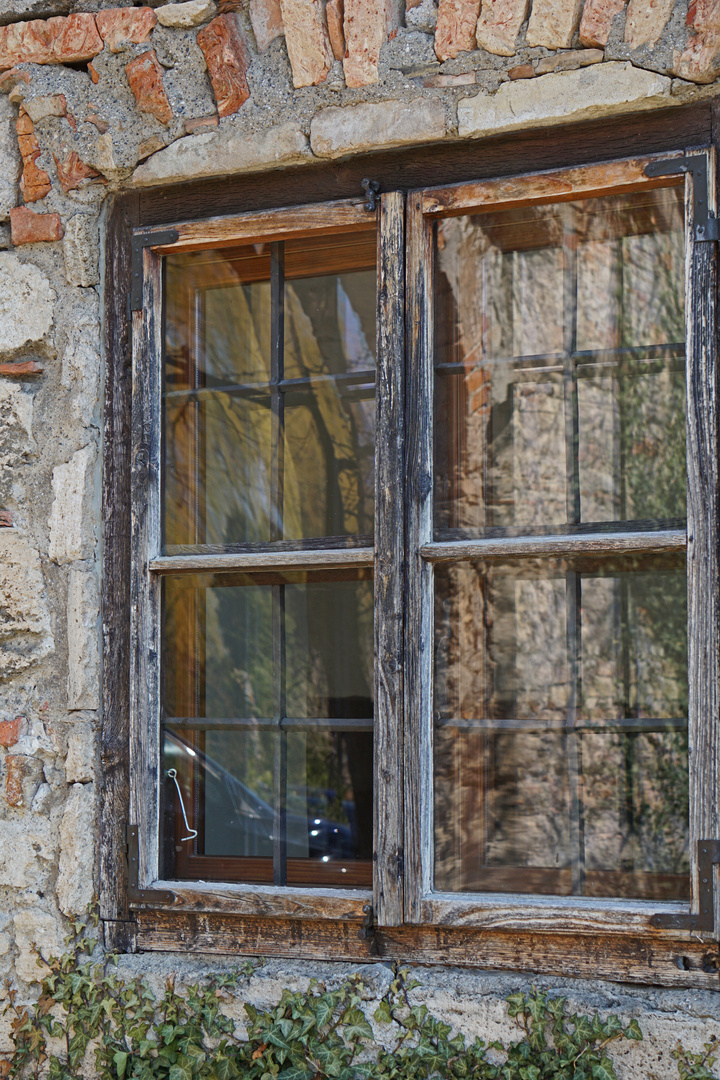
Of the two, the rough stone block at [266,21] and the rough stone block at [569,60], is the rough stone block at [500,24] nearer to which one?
the rough stone block at [569,60]

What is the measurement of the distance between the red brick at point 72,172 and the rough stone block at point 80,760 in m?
1.33

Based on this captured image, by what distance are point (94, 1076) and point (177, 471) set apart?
1399mm

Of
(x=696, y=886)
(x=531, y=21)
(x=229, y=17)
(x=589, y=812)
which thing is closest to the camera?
(x=696, y=886)

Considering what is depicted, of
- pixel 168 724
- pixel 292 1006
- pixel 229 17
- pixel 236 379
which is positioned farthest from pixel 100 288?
pixel 292 1006

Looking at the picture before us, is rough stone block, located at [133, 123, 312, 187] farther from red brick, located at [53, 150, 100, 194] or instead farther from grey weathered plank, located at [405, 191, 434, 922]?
grey weathered plank, located at [405, 191, 434, 922]

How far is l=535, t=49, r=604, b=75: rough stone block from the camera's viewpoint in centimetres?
190

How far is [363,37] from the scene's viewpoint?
2027 millimetres

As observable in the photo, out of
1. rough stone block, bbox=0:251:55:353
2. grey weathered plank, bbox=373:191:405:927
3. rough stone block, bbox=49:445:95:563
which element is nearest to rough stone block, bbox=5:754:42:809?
rough stone block, bbox=49:445:95:563

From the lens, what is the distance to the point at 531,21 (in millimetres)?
1924

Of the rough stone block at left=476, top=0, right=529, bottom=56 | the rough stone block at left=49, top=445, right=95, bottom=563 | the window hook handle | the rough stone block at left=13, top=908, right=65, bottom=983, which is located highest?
the rough stone block at left=476, top=0, right=529, bottom=56

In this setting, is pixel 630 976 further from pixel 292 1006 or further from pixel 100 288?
pixel 100 288

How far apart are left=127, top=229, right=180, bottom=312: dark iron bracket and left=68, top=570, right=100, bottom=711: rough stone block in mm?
672

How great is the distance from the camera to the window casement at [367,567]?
6.14 ft

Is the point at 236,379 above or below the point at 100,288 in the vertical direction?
below
